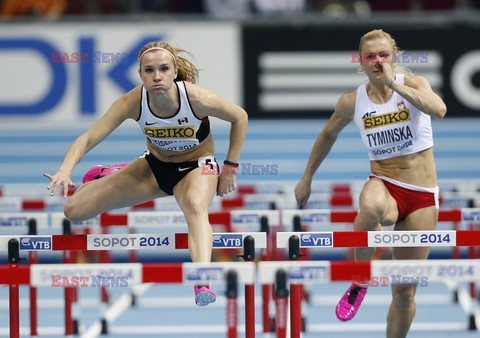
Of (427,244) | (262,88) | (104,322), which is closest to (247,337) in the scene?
(427,244)

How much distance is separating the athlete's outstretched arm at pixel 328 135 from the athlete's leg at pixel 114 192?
0.93 meters

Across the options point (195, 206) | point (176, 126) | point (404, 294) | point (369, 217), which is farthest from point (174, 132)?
point (404, 294)

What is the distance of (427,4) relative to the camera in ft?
44.1

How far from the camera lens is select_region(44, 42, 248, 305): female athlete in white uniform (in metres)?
6.03

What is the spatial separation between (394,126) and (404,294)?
40.9 inches

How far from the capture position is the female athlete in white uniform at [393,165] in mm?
6168

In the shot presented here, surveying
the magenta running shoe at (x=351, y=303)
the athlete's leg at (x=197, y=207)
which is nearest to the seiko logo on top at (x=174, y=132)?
the athlete's leg at (x=197, y=207)

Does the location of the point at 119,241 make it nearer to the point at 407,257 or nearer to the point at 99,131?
the point at 99,131

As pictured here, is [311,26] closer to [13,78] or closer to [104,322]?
[13,78]

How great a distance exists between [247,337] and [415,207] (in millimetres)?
1492

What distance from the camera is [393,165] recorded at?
6406mm

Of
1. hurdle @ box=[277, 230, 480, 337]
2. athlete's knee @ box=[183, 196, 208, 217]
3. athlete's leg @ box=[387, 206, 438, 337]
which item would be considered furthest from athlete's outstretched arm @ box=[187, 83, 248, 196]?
athlete's leg @ box=[387, 206, 438, 337]

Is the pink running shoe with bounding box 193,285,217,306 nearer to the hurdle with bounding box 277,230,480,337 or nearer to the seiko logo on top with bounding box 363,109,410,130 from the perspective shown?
the hurdle with bounding box 277,230,480,337

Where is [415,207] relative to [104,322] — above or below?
above
